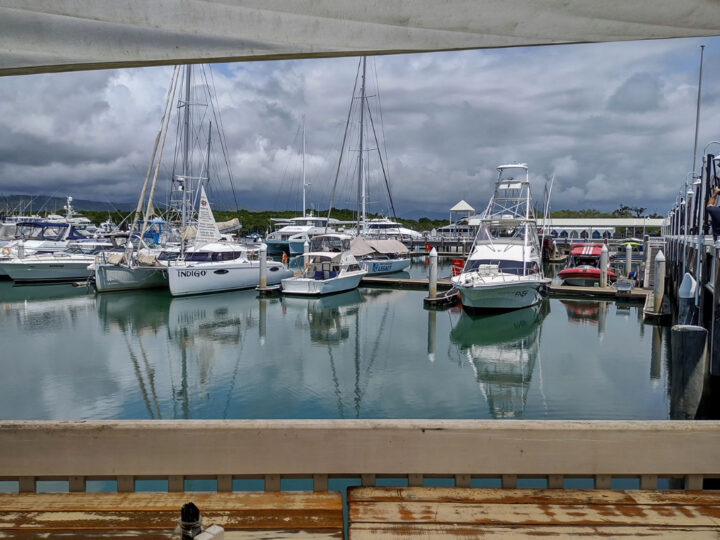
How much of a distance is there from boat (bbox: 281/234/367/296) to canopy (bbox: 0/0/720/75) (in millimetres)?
27988

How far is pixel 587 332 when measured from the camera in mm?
21344

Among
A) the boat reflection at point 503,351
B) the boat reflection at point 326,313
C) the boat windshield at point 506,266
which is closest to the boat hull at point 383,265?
the boat reflection at point 326,313

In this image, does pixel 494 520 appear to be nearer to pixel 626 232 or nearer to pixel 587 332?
pixel 587 332

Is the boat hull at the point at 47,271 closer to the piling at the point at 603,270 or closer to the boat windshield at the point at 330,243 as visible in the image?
the boat windshield at the point at 330,243

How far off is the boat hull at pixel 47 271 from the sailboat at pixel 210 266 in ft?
28.8

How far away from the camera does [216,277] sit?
30953mm

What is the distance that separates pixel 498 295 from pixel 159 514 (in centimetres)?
2191

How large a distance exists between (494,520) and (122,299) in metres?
29.6

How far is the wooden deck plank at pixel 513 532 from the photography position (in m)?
2.70

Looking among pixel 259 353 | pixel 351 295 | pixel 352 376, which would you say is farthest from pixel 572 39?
pixel 351 295

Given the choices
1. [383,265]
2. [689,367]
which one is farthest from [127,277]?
[689,367]

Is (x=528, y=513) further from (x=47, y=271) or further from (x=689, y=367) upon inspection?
(x=47, y=271)

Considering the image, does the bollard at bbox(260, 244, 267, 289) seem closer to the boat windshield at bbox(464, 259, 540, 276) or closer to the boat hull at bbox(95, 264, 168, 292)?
the boat hull at bbox(95, 264, 168, 292)

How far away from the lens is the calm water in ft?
39.9
